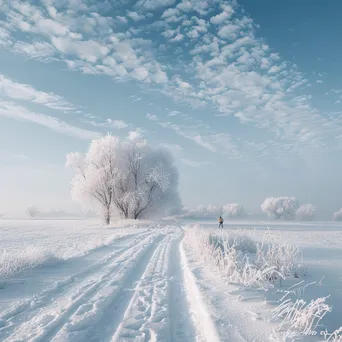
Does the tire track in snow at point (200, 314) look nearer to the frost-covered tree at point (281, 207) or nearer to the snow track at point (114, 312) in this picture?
the snow track at point (114, 312)

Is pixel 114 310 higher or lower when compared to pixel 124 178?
lower

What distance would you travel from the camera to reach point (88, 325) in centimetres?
367

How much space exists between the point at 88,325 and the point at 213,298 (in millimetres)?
2141

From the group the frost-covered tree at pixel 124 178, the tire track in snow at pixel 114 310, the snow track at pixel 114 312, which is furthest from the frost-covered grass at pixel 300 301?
the frost-covered tree at pixel 124 178

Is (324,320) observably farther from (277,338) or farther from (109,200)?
(109,200)

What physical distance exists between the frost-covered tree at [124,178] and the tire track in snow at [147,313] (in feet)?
95.1

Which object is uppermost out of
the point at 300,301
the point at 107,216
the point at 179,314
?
the point at 107,216

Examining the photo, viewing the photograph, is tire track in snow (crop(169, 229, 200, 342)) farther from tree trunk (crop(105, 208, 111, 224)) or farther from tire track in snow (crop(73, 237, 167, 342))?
tree trunk (crop(105, 208, 111, 224))

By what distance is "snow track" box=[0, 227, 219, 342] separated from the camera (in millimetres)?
3400

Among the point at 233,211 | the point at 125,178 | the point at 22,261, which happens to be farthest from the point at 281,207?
the point at 22,261

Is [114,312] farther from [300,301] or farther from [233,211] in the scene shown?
[233,211]

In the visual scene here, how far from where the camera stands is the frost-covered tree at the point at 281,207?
268 feet

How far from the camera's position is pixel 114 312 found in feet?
13.7

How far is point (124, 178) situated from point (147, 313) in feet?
109
